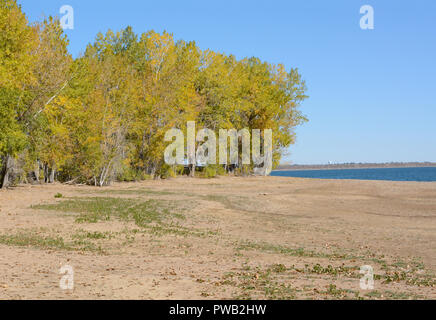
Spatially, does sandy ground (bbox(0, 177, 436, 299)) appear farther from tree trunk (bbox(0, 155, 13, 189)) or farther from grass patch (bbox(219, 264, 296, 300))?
tree trunk (bbox(0, 155, 13, 189))

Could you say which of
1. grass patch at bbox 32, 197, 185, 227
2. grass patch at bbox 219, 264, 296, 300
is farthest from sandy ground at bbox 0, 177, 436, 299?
grass patch at bbox 32, 197, 185, 227

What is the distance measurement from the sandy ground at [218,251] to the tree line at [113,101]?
7.89 meters

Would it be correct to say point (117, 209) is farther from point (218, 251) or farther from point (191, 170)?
point (191, 170)

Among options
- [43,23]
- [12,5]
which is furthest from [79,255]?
[43,23]

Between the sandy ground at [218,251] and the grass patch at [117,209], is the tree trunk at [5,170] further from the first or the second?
the grass patch at [117,209]

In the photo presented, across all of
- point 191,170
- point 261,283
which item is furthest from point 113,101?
point 261,283

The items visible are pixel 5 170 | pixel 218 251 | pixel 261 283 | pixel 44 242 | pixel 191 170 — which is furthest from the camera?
pixel 191 170

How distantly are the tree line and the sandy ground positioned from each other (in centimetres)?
789

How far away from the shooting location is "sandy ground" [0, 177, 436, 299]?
43.4 ft

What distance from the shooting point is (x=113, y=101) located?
5622 cm

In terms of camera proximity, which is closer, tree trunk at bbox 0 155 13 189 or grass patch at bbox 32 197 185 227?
grass patch at bbox 32 197 185 227

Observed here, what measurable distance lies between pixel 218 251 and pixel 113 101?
39.3m

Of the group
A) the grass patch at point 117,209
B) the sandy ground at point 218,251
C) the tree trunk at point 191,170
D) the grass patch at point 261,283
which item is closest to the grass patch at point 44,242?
the sandy ground at point 218,251
